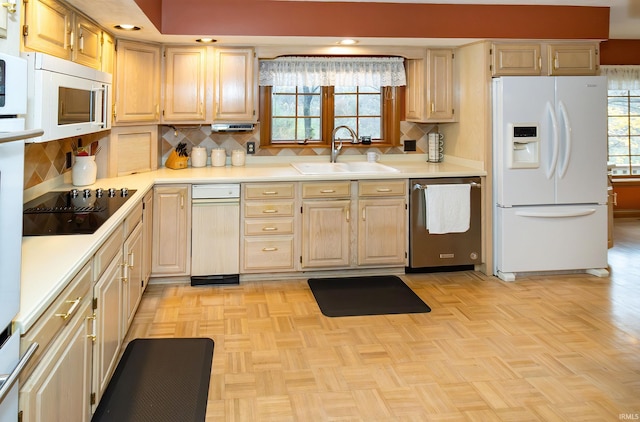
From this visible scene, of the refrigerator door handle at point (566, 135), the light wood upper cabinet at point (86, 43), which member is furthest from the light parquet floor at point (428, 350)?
the light wood upper cabinet at point (86, 43)

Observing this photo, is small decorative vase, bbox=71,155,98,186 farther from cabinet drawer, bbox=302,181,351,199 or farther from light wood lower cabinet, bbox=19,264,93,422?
light wood lower cabinet, bbox=19,264,93,422

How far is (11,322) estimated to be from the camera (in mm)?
1229

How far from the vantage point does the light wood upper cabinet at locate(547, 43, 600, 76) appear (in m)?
4.41

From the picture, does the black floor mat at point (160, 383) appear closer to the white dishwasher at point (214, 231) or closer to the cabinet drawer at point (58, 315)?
the cabinet drawer at point (58, 315)

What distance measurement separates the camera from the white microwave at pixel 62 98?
2252 mm

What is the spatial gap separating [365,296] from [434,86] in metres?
2.00

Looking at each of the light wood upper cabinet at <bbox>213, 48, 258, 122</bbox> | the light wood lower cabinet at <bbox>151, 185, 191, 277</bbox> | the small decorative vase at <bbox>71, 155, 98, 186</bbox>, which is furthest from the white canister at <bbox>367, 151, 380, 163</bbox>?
the small decorative vase at <bbox>71, 155, 98, 186</bbox>

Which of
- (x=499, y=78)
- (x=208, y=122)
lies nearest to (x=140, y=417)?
(x=208, y=122)

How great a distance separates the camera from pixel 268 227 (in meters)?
4.25

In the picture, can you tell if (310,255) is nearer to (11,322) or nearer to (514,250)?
(514,250)

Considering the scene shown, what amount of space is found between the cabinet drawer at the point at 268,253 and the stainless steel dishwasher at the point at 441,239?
1014mm

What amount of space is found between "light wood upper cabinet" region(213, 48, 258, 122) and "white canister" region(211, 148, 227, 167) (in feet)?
1.10

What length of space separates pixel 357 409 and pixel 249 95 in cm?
290

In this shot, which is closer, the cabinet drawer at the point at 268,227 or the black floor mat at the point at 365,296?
the black floor mat at the point at 365,296
